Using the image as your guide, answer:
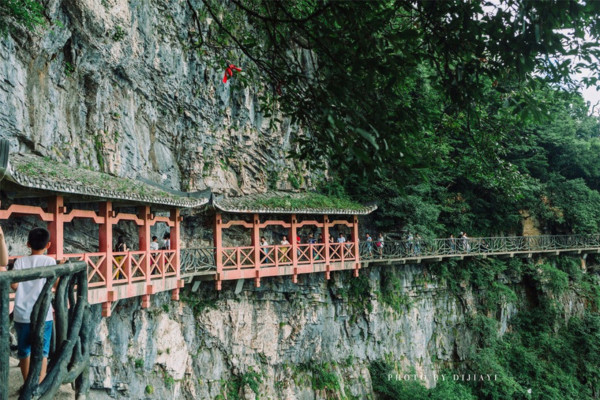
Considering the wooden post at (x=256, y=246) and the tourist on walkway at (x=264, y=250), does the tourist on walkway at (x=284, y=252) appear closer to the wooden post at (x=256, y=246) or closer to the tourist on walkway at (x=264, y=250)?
the tourist on walkway at (x=264, y=250)

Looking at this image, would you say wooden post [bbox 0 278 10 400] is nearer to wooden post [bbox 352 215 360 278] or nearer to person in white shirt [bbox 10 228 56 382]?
person in white shirt [bbox 10 228 56 382]

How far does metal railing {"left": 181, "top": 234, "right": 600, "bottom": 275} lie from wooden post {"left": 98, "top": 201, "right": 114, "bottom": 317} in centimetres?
321

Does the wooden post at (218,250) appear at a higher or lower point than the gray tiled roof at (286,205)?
lower

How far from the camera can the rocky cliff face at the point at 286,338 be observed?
11.2 m

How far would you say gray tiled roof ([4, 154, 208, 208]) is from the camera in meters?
6.61

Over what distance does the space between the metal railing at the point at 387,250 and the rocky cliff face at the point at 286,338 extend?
1.10 metres

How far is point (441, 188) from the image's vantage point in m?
20.5

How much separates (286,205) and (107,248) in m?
6.30

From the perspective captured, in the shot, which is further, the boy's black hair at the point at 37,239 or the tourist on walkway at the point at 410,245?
the tourist on walkway at the point at 410,245

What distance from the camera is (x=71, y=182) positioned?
7418mm

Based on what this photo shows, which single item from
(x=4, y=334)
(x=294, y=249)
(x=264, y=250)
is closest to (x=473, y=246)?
(x=294, y=249)

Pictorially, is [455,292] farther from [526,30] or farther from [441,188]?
[526,30]

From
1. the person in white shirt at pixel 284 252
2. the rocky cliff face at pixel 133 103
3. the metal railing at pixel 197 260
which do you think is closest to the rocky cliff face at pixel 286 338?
the person in white shirt at pixel 284 252

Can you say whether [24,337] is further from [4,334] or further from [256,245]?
[256,245]
